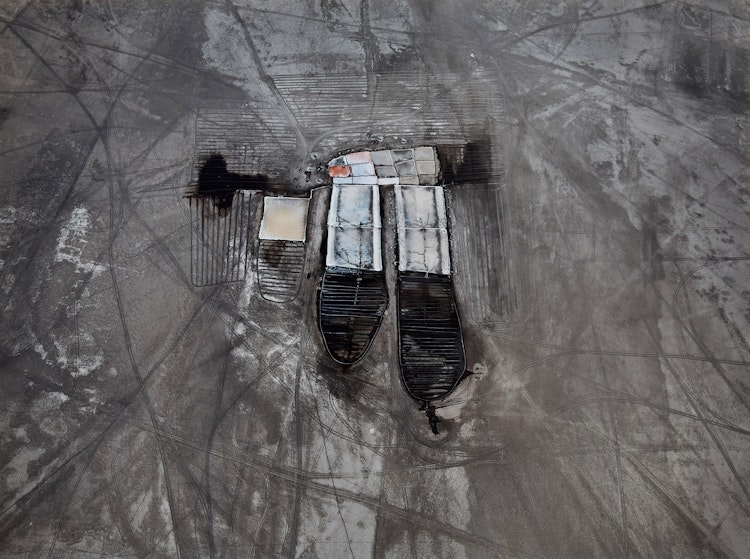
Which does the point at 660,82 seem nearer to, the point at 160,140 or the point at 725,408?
the point at 725,408

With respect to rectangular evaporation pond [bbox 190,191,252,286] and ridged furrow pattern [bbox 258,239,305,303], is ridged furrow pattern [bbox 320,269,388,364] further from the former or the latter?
rectangular evaporation pond [bbox 190,191,252,286]

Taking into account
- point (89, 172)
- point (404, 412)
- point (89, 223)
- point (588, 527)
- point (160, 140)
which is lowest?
point (588, 527)

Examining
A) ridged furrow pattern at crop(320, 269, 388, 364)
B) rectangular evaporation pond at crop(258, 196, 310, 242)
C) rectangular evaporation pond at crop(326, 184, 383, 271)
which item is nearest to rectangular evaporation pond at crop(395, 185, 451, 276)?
rectangular evaporation pond at crop(326, 184, 383, 271)

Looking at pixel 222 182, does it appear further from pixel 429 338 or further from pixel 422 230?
pixel 429 338

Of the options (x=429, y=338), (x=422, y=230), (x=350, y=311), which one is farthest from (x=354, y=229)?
(x=429, y=338)

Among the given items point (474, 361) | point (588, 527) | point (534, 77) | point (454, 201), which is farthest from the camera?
point (534, 77)

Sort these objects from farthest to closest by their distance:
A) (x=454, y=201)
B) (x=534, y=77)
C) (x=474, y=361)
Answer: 1. (x=534, y=77)
2. (x=454, y=201)
3. (x=474, y=361)

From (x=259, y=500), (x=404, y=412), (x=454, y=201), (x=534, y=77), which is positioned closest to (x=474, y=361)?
(x=404, y=412)
